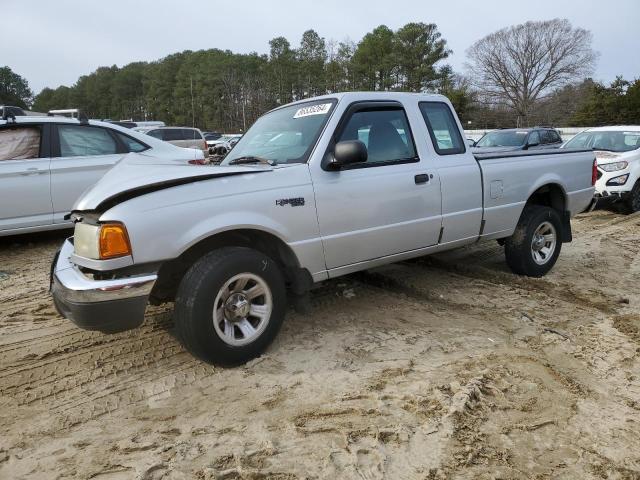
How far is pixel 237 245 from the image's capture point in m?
3.54

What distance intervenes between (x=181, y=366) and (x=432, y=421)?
1.73m

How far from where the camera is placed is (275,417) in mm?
2795

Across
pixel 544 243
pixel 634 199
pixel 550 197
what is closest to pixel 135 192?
pixel 544 243

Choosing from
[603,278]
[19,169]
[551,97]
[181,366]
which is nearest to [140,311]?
[181,366]

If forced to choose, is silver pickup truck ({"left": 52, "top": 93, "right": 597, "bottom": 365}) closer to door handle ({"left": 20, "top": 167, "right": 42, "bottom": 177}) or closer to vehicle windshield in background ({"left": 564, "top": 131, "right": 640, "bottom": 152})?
door handle ({"left": 20, "top": 167, "right": 42, "bottom": 177})

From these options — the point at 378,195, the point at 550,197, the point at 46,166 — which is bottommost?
the point at 550,197

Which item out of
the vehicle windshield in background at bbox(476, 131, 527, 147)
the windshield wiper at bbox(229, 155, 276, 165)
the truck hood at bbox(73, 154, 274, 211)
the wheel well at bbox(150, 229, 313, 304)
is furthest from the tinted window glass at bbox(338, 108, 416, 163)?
the vehicle windshield in background at bbox(476, 131, 527, 147)

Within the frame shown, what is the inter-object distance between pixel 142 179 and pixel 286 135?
54.5 inches

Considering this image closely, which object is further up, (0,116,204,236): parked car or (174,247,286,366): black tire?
(0,116,204,236): parked car

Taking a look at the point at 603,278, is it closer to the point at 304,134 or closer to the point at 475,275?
the point at 475,275

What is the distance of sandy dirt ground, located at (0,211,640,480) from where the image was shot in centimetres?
243

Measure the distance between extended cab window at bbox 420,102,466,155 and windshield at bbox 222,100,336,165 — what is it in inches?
40.8

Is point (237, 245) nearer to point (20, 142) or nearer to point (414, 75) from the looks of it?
point (20, 142)

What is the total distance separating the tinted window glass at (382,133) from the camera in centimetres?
401
